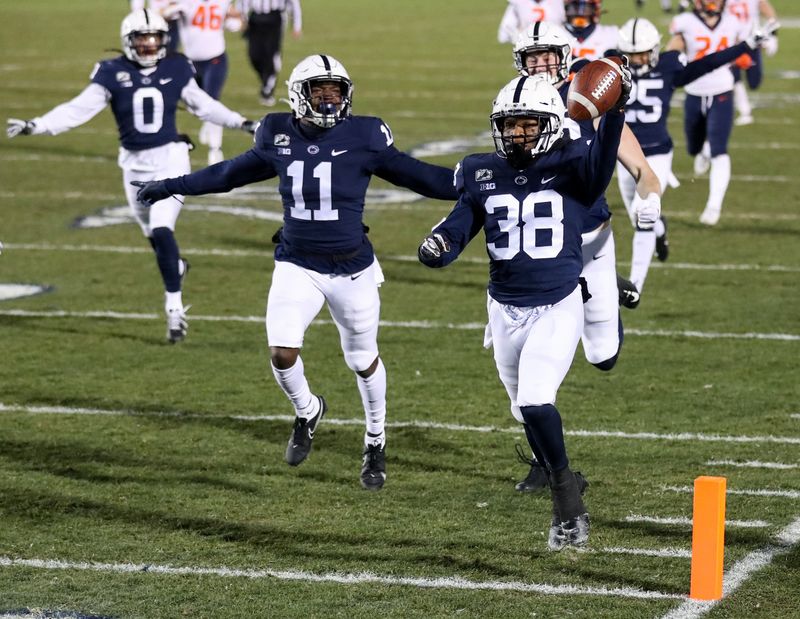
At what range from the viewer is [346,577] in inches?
223

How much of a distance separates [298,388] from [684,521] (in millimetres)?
1746

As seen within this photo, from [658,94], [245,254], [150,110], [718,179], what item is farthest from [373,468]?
[718,179]

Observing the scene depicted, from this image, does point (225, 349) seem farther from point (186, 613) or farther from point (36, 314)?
point (186, 613)

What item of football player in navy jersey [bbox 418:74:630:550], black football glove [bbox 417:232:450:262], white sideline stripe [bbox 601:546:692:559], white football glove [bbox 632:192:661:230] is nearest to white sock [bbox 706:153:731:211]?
white football glove [bbox 632:192:661:230]

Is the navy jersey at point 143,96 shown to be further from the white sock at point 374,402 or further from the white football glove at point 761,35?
the white football glove at point 761,35

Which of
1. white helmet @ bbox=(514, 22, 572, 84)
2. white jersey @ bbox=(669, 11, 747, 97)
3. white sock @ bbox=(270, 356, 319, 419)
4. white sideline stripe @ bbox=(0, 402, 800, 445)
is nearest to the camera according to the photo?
white sock @ bbox=(270, 356, 319, 419)

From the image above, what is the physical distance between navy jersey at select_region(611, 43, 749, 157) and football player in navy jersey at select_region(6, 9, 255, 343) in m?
2.50

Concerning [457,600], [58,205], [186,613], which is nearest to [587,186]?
[457,600]

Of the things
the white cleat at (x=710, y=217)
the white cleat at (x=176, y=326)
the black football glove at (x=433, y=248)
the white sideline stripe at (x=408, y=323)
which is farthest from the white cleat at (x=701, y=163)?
the black football glove at (x=433, y=248)

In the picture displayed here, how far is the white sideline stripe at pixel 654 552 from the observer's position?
19.1ft

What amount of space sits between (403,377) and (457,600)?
130 inches

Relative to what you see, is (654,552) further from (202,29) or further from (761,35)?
(202,29)

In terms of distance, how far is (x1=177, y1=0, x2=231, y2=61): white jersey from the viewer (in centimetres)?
1661

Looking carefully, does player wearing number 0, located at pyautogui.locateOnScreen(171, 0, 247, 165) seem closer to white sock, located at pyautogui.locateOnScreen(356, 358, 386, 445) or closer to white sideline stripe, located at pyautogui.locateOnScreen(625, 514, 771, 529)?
white sock, located at pyautogui.locateOnScreen(356, 358, 386, 445)
